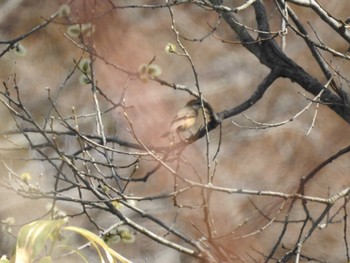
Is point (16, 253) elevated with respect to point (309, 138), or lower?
lower

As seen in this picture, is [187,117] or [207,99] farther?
[207,99]

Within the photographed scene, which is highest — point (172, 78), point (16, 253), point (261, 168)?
point (172, 78)

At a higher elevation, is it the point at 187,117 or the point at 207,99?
the point at 207,99

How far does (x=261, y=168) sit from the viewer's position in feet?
10.2

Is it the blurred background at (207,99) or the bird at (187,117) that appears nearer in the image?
the bird at (187,117)

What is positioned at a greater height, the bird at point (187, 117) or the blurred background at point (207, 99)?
the blurred background at point (207, 99)

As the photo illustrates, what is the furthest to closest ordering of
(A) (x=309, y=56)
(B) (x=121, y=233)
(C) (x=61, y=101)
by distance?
1. (C) (x=61, y=101)
2. (A) (x=309, y=56)
3. (B) (x=121, y=233)

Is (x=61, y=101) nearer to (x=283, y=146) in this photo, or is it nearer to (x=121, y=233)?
(x=283, y=146)

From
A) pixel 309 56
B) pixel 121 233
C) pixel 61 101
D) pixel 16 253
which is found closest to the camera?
pixel 16 253

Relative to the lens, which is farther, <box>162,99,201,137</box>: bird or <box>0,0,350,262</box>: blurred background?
<box>0,0,350,262</box>: blurred background

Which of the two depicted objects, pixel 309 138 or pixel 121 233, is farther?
pixel 309 138

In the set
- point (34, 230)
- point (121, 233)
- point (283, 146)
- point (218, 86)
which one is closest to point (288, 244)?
point (283, 146)

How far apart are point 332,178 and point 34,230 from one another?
A: 2549mm

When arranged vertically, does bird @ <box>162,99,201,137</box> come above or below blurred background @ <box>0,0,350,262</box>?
below
